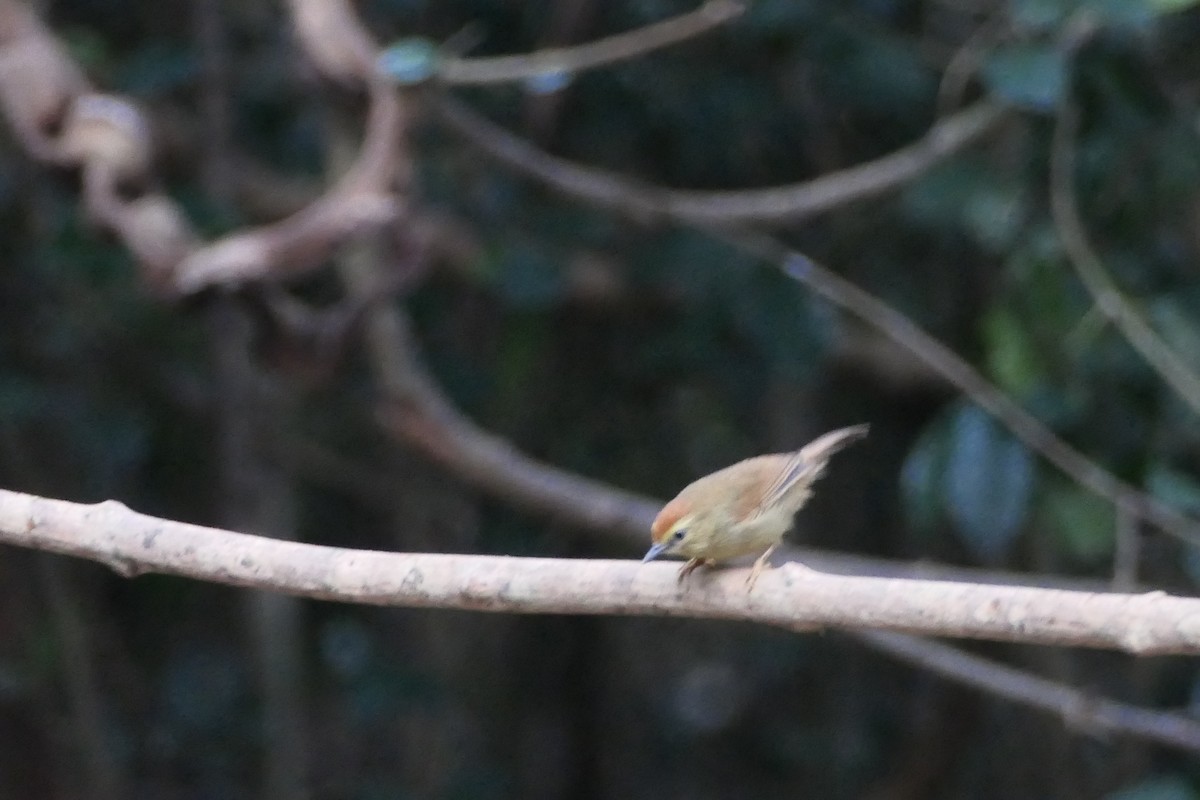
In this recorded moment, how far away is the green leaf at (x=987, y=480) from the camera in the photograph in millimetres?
2955

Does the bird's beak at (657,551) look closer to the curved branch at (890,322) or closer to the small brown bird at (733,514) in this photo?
the small brown bird at (733,514)

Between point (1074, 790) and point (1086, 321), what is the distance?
7.67 feet

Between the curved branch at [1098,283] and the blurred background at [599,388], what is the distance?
0.17 feet

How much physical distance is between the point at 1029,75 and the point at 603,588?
165cm

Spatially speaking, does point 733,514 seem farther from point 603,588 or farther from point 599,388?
point 599,388

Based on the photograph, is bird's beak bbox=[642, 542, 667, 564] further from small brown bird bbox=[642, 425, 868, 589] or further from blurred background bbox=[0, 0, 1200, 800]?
blurred background bbox=[0, 0, 1200, 800]

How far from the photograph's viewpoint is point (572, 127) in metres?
4.16

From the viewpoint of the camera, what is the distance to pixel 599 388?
15.4 ft

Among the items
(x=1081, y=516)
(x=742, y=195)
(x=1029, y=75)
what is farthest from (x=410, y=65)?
(x=1081, y=516)

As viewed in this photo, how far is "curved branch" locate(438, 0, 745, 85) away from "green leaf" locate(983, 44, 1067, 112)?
532 mm

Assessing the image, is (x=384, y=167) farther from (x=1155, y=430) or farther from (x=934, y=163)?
(x=1155, y=430)

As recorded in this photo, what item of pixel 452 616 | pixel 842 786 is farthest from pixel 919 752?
pixel 452 616

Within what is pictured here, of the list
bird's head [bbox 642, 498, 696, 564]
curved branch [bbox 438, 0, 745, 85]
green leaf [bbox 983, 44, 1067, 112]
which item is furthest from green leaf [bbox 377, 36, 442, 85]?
bird's head [bbox 642, 498, 696, 564]

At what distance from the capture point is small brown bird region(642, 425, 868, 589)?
6.59 feet
